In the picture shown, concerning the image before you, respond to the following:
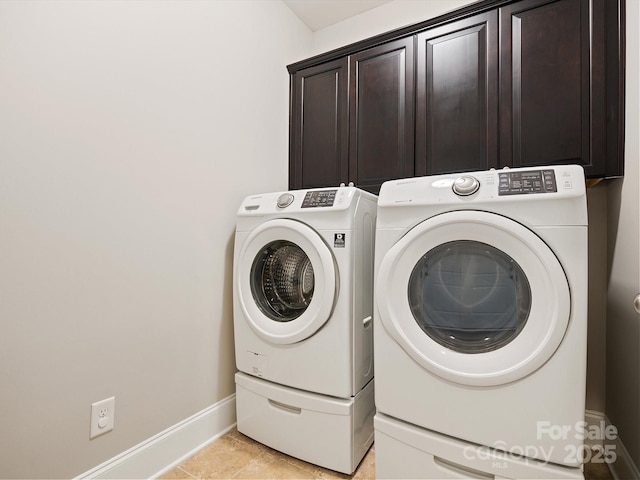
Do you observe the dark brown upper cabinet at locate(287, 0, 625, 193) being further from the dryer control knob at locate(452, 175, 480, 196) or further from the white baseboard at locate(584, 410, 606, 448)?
the white baseboard at locate(584, 410, 606, 448)

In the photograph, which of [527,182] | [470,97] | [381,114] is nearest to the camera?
[527,182]

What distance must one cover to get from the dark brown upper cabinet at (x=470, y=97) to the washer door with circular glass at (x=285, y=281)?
2.21 feet

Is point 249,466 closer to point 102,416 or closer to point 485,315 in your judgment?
point 102,416

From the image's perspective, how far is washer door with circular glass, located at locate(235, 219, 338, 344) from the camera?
1339 mm

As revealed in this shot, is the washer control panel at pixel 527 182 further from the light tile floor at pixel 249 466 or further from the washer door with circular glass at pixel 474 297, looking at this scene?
the light tile floor at pixel 249 466

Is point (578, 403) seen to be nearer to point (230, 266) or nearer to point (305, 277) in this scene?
point (305, 277)

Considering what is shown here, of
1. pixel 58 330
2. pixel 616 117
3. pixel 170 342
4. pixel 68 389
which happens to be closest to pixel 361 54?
pixel 616 117

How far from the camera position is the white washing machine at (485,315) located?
973 millimetres

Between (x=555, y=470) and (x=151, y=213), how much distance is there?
162 centimetres

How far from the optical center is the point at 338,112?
2008 millimetres

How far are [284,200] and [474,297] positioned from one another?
85 cm

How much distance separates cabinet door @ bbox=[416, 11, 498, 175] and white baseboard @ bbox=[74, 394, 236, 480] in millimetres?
1582

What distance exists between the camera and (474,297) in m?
1.15

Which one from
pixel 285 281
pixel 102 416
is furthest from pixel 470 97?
pixel 102 416
